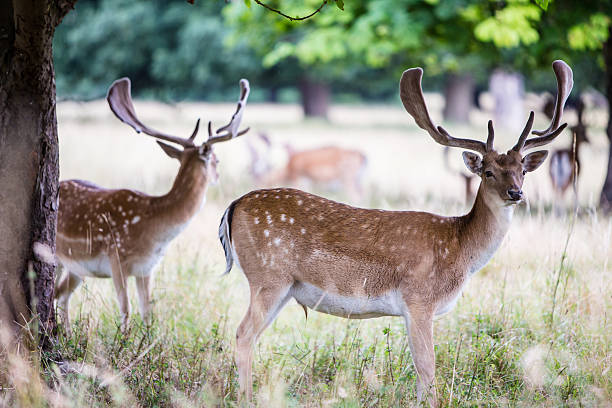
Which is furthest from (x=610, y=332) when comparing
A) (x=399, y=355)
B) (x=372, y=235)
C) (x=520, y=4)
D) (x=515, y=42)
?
(x=520, y=4)

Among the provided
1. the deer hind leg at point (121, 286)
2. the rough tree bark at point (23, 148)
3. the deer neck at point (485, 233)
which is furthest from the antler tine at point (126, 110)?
the deer neck at point (485, 233)

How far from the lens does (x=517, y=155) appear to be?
3994mm

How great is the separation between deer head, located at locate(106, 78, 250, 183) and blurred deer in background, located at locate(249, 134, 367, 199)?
6492 millimetres

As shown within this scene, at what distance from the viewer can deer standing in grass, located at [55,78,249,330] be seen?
16.9 feet

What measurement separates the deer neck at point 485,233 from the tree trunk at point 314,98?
30.2 m

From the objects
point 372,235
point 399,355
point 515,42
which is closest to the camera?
point 372,235

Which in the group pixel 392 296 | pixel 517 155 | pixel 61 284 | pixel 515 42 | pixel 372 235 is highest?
pixel 515 42

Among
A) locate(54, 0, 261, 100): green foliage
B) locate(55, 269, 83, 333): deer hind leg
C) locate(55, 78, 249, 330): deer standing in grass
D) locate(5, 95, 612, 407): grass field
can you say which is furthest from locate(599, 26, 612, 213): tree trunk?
locate(54, 0, 261, 100): green foliage

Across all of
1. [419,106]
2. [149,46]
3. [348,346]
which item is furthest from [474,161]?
[149,46]

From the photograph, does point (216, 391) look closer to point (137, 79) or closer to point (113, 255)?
point (113, 255)

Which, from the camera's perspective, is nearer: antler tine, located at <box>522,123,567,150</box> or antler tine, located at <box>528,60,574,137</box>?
antler tine, located at <box>522,123,567,150</box>

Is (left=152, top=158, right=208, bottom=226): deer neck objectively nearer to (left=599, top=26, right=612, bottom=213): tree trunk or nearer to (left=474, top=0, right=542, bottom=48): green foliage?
(left=474, top=0, right=542, bottom=48): green foliage

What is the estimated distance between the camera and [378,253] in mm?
3980

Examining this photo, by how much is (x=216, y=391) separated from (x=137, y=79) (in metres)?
29.0
